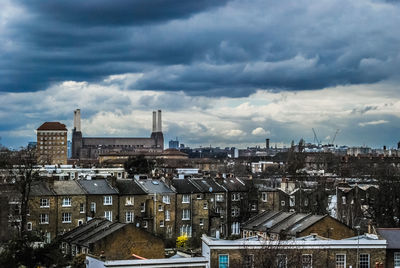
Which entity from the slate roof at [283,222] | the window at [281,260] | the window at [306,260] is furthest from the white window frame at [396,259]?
the slate roof at [283,222]

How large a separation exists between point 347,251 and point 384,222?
36.7m

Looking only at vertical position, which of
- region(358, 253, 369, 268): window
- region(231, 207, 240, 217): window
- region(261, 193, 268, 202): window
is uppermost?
region(261, 193, 268, 202): window

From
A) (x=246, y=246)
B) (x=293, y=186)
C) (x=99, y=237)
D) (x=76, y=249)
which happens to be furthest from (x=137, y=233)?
(x=293, y=186)

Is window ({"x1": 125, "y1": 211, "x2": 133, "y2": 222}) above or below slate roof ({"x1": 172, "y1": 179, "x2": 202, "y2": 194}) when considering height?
below

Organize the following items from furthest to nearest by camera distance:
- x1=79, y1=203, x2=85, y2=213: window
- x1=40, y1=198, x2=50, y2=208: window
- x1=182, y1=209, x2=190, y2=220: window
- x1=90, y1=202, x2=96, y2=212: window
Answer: x1=182, y1=209, x2=190, y2=220: window
x1=90, y1=202, x2=96, y2=212: window
x1=79, y1=203, x2=85, y2=213: window
x1=40, y1=198, x2=50, y2=208: window

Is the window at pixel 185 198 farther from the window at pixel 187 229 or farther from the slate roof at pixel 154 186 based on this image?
the window at pixel 187 229

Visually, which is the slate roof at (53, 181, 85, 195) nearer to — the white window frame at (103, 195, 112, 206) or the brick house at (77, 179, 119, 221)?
the brick house at (77, 179, 119, 221)

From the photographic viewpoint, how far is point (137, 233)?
2031 inches

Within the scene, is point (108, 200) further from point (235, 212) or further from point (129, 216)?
point (235, 212)

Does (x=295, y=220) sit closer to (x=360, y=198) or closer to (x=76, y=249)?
(x=76, y=249)

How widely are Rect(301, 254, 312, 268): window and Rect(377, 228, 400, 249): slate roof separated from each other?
533cm

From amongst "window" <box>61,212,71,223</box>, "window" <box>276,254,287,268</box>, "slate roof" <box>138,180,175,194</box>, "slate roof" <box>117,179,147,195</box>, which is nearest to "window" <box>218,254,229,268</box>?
"window" <box>276,254,287,268</box>

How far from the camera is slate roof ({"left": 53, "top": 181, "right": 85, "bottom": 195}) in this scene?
246 ft

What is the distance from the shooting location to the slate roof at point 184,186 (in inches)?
3264
